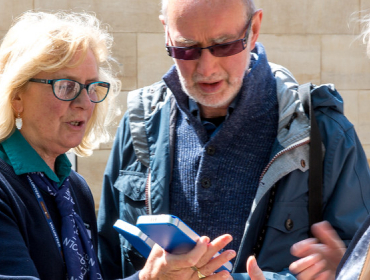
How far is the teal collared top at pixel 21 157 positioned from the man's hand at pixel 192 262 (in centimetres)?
57

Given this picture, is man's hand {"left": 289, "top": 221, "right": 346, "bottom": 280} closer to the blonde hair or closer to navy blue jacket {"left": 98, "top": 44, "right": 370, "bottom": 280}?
navy blue jacket {"left": 98, "top": 44, "right": 370, "bottom": 280}

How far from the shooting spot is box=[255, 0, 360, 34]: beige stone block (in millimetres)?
5742

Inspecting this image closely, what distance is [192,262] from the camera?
1867 millimetres

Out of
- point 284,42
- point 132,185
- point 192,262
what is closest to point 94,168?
point 284,42

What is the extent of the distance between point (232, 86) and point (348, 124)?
1.71 ft

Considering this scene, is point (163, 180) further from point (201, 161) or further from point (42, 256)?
point (42, 256)

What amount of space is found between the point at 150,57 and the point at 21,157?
3.48 m

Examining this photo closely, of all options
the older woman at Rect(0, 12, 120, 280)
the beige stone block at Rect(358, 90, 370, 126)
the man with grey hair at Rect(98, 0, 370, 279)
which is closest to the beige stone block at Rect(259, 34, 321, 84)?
the beige stone block at Rect(358, 90, 370, 126)

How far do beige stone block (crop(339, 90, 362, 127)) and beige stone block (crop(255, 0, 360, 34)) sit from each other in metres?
0.64

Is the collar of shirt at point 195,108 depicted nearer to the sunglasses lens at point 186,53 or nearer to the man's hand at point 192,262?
the sunglasses lens at point 186,53

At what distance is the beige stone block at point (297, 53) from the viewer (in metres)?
5.77

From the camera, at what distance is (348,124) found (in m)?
2.42

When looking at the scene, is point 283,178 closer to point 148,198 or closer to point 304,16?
point 148,198

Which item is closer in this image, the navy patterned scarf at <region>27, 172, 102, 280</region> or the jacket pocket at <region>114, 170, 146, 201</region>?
the navy patterned scarf at <region>27, 172, 102, 280</region>
